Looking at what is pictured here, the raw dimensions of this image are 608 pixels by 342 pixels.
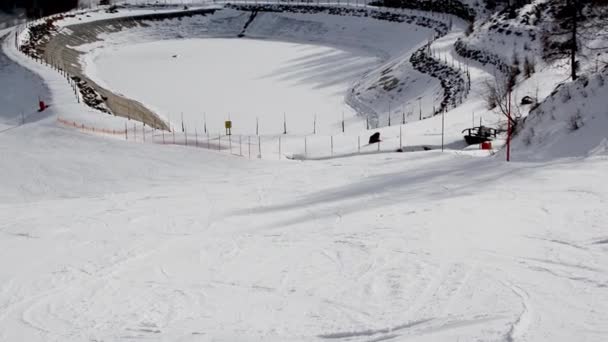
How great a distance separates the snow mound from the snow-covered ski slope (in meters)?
0.29

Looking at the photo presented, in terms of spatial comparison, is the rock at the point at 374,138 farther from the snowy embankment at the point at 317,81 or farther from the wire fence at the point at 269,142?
the snowy embankment at the point at 317,81

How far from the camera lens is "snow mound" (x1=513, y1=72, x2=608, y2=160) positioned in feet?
73.4

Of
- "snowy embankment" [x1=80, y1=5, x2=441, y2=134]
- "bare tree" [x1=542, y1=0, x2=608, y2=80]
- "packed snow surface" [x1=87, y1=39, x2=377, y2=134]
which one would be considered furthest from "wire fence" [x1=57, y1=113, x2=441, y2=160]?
"bare tree" [x1=542, y1=0, x2=608, y2=80]

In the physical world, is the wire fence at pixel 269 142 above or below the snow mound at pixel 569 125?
below

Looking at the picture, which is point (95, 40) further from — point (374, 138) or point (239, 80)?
point (374, 138)

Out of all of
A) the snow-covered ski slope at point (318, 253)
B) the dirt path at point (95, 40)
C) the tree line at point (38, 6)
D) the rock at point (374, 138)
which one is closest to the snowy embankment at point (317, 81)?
the rock at point (374, 138)

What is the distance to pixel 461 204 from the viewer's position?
17.8 meters

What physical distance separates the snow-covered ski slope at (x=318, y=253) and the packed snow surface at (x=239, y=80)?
64.4 ft

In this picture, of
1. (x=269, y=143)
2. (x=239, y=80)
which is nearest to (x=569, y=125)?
(x=269, y=143)

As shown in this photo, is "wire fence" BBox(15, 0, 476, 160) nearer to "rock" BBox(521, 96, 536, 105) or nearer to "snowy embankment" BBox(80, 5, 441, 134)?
"rock" BBox(521, 96, 536, 105)

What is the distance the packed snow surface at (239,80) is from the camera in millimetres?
46000

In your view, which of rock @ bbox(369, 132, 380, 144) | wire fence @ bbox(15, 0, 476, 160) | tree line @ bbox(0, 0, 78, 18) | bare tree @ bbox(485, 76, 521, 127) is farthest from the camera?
tree line @ bbox(0, 0, 78, 18)

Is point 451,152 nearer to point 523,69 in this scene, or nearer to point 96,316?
point 96,316

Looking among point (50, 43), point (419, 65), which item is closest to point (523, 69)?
point (419, 65)
